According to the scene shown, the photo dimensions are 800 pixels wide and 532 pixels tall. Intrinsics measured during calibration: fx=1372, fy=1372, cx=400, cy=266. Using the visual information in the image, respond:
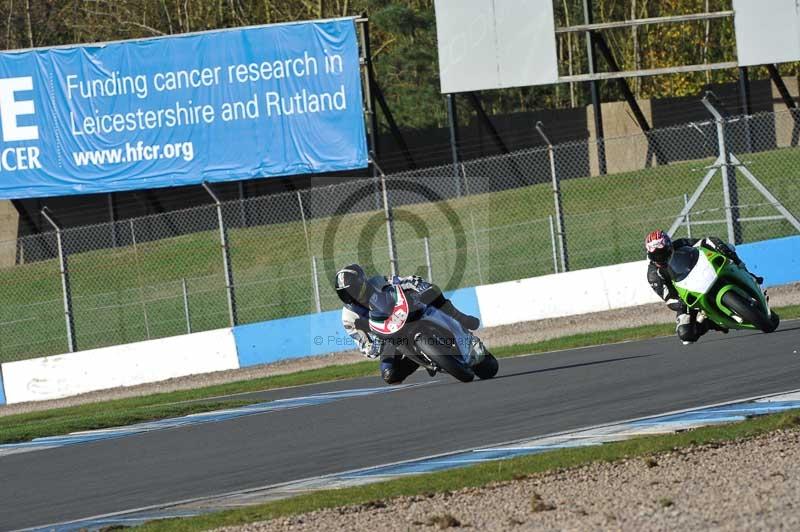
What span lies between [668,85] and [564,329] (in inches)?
1237

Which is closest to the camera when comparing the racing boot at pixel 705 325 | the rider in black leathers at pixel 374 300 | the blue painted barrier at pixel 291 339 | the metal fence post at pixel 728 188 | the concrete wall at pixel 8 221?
the rider in black leathers at pixel 374 300

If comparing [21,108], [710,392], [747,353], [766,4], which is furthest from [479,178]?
[710,392]

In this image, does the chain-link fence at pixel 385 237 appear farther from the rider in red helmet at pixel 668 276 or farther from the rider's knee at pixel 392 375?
the rider's knee at pixel 392 375

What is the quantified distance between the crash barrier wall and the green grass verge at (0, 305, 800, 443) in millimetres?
1700

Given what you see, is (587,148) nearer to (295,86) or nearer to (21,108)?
(295,86)

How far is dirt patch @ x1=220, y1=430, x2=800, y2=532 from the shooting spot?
6.47 m

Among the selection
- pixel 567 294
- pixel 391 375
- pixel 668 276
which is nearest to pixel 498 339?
pixel 567 294

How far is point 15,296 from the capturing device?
96.0ft

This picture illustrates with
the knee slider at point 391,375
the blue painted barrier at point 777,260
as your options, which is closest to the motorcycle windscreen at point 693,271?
the knee slider at point 391,375

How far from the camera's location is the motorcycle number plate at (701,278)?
13.3 metres

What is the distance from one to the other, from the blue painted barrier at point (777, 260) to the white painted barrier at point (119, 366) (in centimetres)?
776

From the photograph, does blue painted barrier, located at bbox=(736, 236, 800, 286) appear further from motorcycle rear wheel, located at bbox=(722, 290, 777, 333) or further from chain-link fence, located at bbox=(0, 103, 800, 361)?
motorcycle rear wheel, located at bbox=(722, 290, 777, 333)

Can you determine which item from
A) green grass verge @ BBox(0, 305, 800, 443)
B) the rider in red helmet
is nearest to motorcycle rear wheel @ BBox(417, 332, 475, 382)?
the rider in red helmet

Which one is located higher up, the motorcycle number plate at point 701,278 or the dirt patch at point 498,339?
Result: the motorcycle number plate at point 701,278
